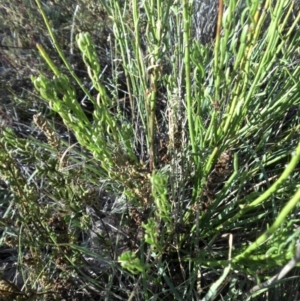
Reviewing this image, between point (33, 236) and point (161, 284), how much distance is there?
0.34 m

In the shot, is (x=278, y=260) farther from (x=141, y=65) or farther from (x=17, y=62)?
(x=17, y=62)

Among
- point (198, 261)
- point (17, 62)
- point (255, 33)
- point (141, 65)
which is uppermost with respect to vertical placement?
point (255, 33)

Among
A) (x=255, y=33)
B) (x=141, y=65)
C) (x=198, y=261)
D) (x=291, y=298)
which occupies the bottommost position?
(x=291, y=298)

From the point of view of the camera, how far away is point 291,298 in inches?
46.3

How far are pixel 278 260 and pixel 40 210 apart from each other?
63cm

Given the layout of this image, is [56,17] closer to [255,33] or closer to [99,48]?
[99,48]

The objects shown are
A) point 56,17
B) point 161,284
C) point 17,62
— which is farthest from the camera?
point 56,17

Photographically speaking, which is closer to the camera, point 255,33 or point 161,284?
point 255,33

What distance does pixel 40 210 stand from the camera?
1.24 meters

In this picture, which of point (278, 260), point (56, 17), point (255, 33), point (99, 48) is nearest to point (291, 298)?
point (278, 260)

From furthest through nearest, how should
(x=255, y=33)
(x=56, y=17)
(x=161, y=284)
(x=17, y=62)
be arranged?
(x=56, y=17)
(x=17, y=62)
(x=161, y=284)
(x=255, y=33)

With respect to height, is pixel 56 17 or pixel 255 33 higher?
pixel 255 33

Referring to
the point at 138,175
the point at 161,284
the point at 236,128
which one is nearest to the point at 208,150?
the point at 236,128

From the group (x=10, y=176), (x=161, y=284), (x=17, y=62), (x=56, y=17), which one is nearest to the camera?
(x=10, y=176)
